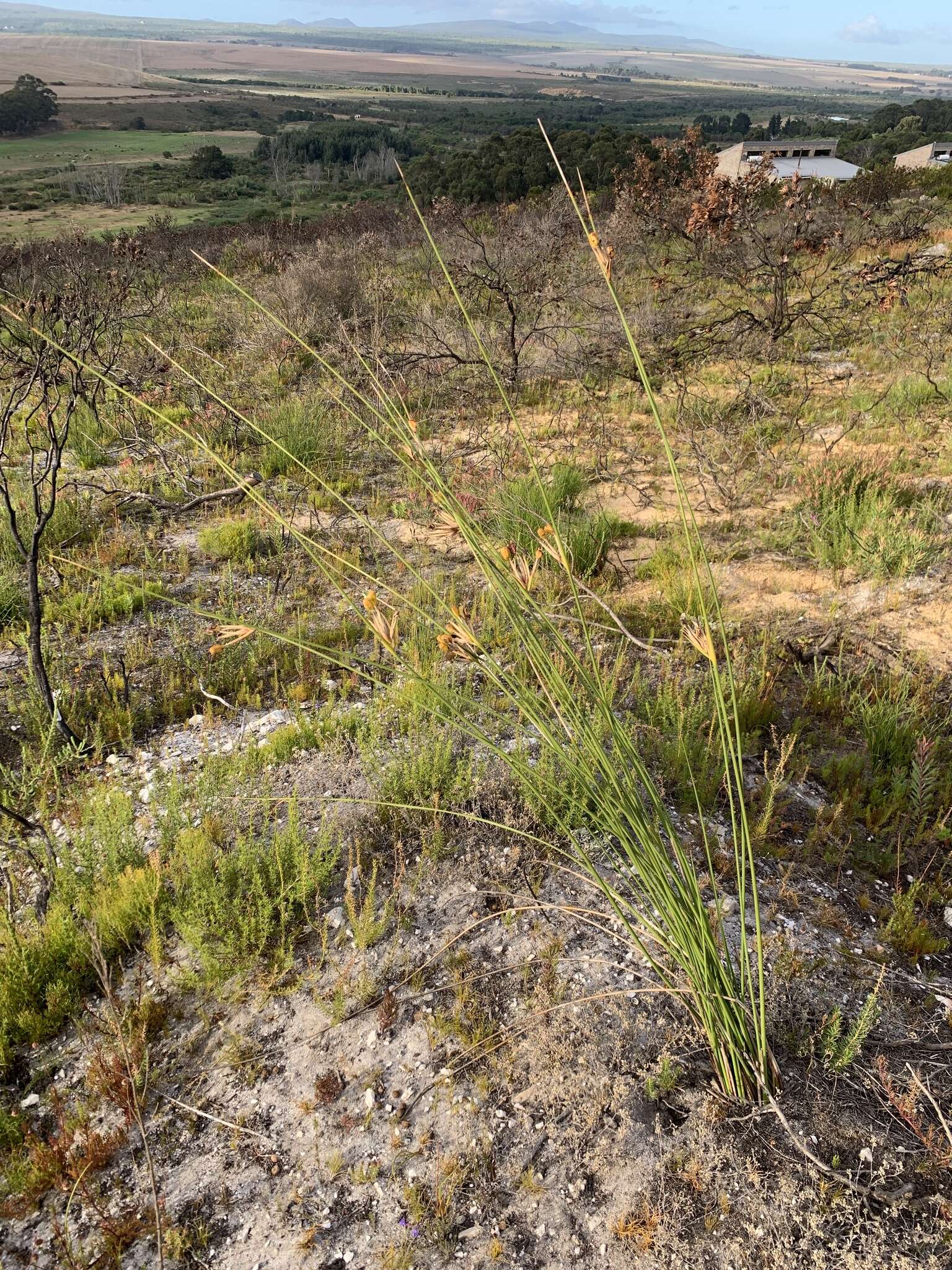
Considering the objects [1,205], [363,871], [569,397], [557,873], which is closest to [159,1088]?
[363,871]

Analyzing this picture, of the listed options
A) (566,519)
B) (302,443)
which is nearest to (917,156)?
(302,443)

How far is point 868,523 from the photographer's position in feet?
14.1

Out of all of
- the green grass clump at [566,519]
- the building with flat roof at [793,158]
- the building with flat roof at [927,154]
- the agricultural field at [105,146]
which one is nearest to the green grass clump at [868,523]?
the green grass clump at [566,519]

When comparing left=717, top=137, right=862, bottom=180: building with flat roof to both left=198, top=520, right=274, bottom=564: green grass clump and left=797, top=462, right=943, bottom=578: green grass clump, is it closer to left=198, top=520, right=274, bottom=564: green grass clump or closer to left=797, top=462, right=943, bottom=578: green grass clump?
left=797, top=462, right=943, bottom=578: green grass clump

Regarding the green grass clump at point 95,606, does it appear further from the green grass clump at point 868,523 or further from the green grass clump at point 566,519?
the green grass clump at point 868,523

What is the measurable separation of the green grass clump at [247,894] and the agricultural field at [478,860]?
0.01 metres

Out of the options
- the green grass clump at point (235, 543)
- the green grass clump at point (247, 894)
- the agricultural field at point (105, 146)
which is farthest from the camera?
the agricultural field at point (105, 146)

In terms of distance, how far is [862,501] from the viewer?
177 inches

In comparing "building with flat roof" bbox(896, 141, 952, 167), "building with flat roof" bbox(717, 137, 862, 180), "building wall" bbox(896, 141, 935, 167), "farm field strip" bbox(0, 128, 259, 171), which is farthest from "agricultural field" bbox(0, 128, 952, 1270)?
"farm field strip" bbox(0, 128, 259, 171)

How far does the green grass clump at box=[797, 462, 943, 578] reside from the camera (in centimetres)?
398

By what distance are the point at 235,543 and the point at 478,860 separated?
2.98 m

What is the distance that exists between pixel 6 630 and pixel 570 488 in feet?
11.6

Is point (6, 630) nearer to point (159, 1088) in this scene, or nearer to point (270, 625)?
point (270, 625)

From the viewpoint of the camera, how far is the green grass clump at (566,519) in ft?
13.2
